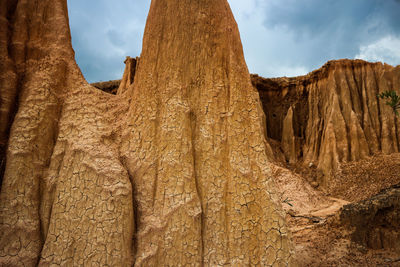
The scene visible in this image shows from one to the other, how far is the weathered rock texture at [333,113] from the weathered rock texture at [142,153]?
13.6 m

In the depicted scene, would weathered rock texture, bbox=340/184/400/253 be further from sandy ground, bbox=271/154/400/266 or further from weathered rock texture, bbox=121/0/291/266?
weathered rock texture, bbox=121/0/291/266

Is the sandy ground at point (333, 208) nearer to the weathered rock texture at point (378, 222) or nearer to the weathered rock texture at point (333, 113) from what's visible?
the weathered rock texture at point (378, 222)

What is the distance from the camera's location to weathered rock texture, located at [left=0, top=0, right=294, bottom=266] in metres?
3.74

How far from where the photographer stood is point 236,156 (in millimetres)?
4414

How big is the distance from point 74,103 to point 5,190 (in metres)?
1.87

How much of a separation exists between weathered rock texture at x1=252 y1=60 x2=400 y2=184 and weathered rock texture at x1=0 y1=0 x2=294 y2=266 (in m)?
13.6

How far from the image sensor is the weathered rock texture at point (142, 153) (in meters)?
3.74

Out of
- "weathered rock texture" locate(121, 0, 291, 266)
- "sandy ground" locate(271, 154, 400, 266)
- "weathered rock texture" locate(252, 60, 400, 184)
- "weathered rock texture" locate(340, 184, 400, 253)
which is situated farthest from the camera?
"weathered rock texture" locate(252, 60, 400, 184)

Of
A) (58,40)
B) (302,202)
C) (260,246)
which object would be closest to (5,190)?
(58,40)

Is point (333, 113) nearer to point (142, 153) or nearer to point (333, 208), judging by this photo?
point (333, 208)

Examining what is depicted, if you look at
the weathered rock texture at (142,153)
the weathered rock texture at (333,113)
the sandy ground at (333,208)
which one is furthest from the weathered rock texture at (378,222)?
the weathered rock texture at (333,113)

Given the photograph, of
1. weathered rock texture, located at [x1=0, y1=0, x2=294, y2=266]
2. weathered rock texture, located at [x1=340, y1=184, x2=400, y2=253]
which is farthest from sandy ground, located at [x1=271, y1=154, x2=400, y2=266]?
weathered rock texture, located at [x1=0, y1=0, x2=294, y2=266]

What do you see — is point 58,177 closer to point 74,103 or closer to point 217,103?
point 74,103

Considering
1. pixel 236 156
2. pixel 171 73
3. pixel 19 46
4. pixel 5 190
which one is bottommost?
pixel 5 190
